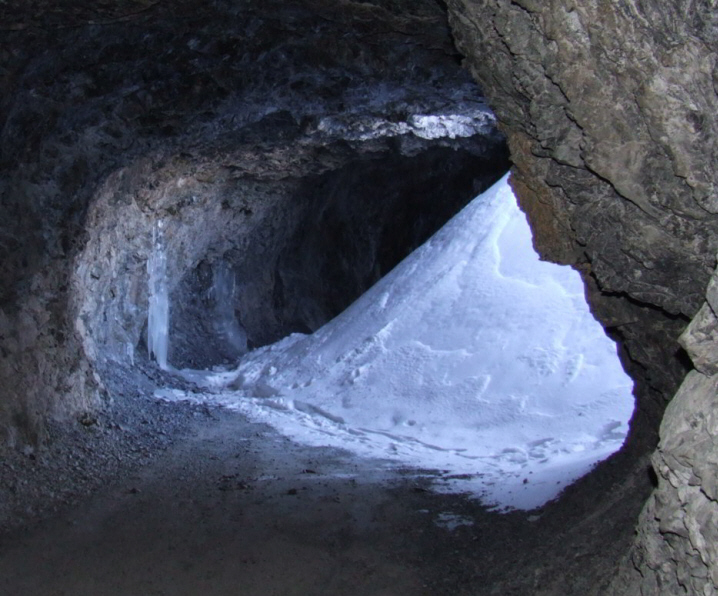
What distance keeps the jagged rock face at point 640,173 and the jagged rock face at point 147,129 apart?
120 centimetres

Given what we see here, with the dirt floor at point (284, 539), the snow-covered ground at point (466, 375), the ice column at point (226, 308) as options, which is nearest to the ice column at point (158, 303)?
the snow-covered ground at point (466, 375)

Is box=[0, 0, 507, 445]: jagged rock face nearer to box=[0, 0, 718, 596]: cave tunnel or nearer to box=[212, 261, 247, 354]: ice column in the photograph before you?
box=[0, 0, 718, 596]: cave tunnel

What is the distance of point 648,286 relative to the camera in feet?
10.4

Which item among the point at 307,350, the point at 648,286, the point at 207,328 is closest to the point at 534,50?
the point at 648,286

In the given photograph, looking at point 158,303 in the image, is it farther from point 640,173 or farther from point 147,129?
point 640,173

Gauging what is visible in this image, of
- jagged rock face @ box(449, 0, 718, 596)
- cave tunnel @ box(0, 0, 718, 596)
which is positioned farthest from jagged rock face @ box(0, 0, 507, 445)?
jagged rock face @ box(449, 0, 718, 596)

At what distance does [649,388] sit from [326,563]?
5.95 feet

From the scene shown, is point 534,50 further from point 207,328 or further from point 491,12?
point 207,328

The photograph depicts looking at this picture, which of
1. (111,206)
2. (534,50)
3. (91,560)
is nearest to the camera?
(534,50)

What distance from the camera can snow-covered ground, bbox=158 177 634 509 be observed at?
596 centimetres

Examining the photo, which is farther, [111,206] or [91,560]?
[111,206]

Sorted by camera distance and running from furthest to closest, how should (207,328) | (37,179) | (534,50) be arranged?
1. (207,328)
2. (37,179)
3. (534,50)

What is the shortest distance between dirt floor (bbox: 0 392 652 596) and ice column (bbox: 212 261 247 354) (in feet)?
12.6

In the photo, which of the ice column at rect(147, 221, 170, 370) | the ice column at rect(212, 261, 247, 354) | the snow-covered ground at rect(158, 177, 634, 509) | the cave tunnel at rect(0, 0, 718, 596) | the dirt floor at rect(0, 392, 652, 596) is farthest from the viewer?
the ice column at rect(212, 261, 247, 354)
